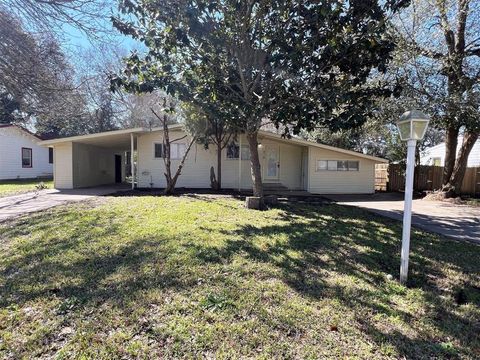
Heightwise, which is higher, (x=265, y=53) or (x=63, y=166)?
(x=265, y=53)

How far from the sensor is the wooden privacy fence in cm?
1827

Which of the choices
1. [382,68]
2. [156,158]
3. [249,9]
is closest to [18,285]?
[249,9]

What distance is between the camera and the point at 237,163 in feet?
54.0

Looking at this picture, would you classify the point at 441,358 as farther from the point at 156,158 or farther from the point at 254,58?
the point at 156,158

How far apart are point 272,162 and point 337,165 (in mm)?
3315

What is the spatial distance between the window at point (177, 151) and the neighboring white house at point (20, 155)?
992 cm

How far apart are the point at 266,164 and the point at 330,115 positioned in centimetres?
907

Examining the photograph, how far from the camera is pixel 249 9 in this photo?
6805 millimetres

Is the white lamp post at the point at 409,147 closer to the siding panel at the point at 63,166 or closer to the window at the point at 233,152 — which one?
the window at the point at 233,152

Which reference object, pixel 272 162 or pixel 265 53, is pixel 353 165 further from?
pixel 265 53

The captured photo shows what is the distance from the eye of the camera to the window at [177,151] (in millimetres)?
15906

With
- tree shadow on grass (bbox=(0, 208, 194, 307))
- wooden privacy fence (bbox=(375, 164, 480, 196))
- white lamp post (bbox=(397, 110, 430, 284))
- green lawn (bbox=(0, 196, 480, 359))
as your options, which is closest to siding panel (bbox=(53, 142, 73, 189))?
green lawn (bbox=(0, 196, 480, 359))

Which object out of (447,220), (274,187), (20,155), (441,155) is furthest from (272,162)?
(20,155)

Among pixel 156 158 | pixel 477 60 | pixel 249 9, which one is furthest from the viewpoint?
pixel 156 158
